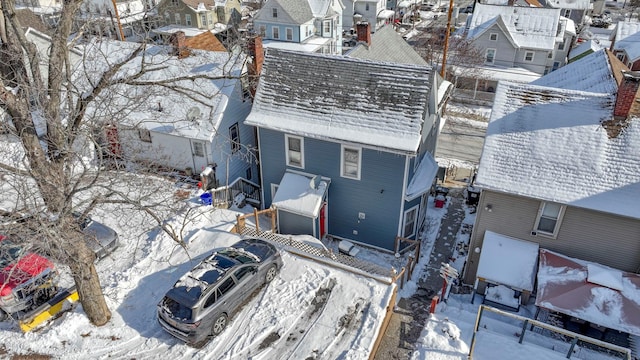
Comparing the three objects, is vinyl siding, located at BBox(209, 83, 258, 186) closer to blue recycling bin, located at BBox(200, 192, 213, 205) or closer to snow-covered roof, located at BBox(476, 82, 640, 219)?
blue recycling bin, located at BBox(200, 192, 213, 205)

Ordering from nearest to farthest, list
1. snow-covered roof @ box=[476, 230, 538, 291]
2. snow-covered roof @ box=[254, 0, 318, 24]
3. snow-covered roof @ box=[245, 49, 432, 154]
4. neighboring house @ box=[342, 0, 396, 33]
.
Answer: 1. snow-covered roof @ box=[476, 230, 538, 291]
2. snow-covered roof @ box=[245, 49, 432, 154]
3. snow-covered roof @ box=[254, 0, 318, 24]
4. neighboring house @ box=[342, 0, 396, 33]

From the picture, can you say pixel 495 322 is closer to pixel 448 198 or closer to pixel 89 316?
pixel 448 198

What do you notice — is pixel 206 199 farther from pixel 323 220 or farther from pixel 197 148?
pixel 323 220

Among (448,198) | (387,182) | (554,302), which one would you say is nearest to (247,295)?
(387,182)

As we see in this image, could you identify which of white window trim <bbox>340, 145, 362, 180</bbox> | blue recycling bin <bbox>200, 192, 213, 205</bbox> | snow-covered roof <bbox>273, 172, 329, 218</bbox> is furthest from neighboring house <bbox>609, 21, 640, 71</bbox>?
blue recycling bin <bbox>200, 192, 213, 205</bbox>

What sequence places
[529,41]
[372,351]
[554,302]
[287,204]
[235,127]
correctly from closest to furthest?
[372,351]
[554,302]
[287,204]
[235,127]
[529,41]

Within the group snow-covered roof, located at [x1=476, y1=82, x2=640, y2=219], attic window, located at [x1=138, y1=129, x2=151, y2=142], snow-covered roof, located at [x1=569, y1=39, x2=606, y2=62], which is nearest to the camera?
snow-covered roof, located at [x1=476, y1=82, x2=640, y2=219]

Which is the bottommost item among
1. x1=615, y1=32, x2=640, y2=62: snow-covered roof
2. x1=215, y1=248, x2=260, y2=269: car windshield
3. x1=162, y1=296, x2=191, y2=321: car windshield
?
x1=162, y1=296, x2=191, y2=321: car windshield
